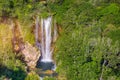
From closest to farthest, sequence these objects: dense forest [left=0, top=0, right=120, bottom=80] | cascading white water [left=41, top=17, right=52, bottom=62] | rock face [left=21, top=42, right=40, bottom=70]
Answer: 1. dense forest [left=0, top=0, right=120, bottom=80]
2. rock face [left=21, top=42, right=40, bottom=70]
3. cascading white water [left=41, top=17, right=52, bottom=62]

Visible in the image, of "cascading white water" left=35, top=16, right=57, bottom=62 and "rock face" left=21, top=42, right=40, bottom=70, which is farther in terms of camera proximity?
"cascading white water" left=35, top=16, right=57, bottom=62

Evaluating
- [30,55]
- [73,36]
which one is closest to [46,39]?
[30,55]

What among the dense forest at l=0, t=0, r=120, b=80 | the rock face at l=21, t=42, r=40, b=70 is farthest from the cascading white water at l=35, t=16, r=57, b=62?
the rock face at l=21, t=42, r=40, b=70

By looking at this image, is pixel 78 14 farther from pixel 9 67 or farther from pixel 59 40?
pixel 9 67

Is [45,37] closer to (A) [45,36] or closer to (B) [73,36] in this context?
(A) [45,36]

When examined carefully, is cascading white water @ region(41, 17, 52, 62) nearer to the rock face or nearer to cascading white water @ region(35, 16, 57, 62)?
cascading white water @ region(35, 16, 57, 62)

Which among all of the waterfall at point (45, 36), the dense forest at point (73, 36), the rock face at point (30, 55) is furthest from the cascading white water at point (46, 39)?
the rock face at point (30, 55)

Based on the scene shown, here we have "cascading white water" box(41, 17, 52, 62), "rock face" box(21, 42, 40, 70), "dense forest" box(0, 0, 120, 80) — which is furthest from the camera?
"cascading white water" box(41, 17, 52, 62)
